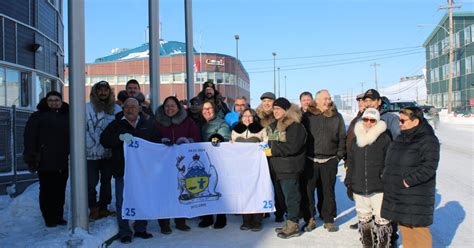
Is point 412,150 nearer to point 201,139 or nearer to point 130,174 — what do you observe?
point 201,139

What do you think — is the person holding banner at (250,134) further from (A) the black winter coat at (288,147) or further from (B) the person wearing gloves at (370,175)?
(B) the person wearing gloves at (370,175)

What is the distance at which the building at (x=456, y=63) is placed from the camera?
169 feet

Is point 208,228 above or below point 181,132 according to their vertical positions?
below

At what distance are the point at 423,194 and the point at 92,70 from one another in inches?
2593

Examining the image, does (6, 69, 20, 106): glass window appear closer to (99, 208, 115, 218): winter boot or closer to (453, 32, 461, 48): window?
(99, 208, 115, 218): winter boot

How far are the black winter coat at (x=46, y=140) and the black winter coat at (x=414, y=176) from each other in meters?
4.50

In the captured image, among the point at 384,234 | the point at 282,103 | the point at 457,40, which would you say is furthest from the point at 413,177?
the point at 457,40

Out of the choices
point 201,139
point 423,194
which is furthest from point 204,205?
point 423,194

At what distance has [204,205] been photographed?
20.4 feet

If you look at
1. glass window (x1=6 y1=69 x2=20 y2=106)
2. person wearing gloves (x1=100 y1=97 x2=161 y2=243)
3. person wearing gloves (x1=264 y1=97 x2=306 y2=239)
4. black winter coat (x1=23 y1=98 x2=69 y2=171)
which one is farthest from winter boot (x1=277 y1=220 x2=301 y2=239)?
glass window (x1=6 y1=69 x2=20 y2=106)

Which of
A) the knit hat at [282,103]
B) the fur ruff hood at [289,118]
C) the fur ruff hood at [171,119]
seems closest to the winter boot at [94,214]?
the fur ruff hood at [171,119]

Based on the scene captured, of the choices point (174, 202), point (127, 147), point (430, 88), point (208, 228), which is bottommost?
point (208, 228)

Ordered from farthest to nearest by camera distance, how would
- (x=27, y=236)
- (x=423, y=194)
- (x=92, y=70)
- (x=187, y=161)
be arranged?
(x=92, y=70) < (x=187, y=161) < (x=27, y=236) < (x=423, y=194)

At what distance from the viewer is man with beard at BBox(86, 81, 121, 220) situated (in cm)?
Answer: 621
